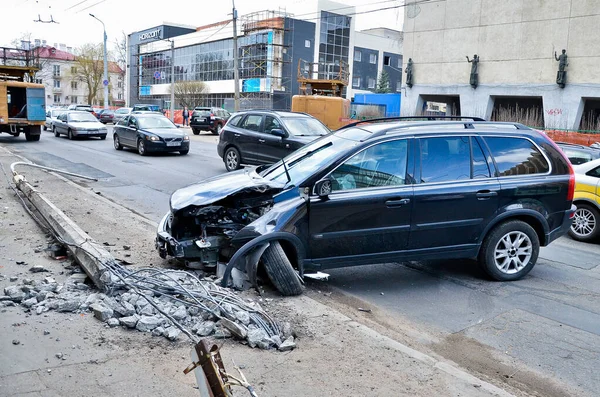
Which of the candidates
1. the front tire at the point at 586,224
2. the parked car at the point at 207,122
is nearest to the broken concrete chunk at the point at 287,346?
the front tire at the point at 586,224

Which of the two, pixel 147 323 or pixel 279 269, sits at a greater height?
pixel 279 269

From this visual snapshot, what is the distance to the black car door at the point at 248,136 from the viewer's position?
50.8ft

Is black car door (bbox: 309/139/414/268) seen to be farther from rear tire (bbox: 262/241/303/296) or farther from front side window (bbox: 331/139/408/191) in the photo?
rear tire (bbox: 262/241/303/296)

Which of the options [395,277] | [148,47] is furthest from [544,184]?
[148,47]

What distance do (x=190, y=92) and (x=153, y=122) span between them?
49.3 meters

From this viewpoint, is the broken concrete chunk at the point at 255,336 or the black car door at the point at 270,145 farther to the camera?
the black car door at the point at 270,145

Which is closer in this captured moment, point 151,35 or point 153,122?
point 153,122

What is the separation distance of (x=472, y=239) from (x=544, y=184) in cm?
115

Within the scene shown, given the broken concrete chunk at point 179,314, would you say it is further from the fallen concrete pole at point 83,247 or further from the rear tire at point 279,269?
the rear tire at point 279,269

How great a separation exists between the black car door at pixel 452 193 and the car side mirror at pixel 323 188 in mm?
1020

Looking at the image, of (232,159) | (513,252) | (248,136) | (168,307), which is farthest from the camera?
(232,159)

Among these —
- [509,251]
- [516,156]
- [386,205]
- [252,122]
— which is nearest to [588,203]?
[516,156]

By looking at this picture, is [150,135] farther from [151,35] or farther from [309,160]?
[151,35]

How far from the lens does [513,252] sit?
6.71 m
